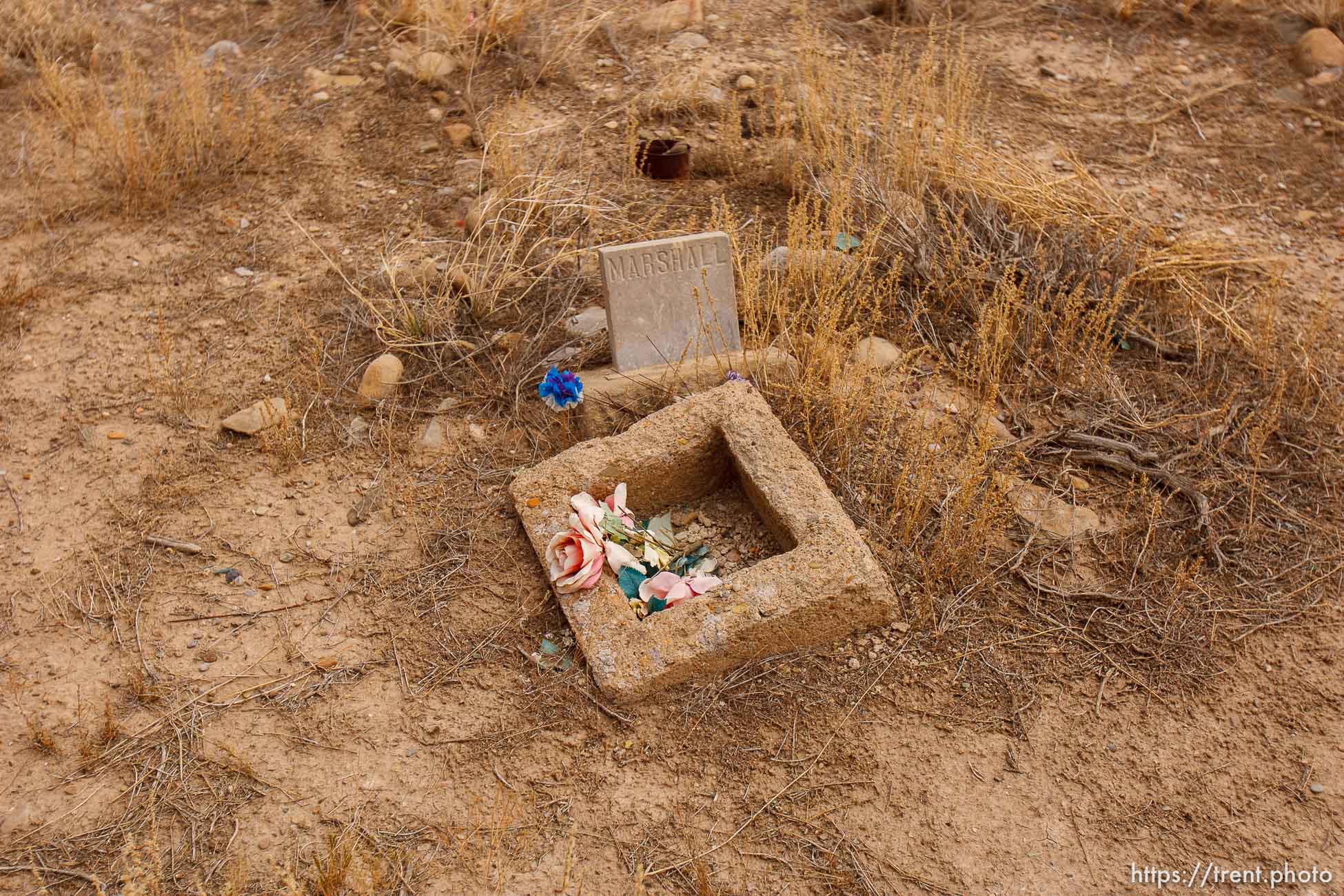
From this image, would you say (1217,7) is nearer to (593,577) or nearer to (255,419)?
(593,577)

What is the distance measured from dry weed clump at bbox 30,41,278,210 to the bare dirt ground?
154mm

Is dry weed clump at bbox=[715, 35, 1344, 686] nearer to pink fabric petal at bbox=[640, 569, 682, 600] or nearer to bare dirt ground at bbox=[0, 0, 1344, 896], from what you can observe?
bare dirt ground at bbox=[0, 0, 1344, 896]

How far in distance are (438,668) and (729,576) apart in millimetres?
831

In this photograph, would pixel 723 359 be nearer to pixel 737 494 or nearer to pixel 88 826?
pixel 737 494

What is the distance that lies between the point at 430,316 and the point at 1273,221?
3.62 metres

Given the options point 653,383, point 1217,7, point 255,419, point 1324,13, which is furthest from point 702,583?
point 1324,13

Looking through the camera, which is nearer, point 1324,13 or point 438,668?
point 438,668

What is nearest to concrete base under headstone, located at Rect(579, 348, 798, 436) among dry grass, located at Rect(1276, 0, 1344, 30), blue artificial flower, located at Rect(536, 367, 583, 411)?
blue artificial flower, located at Rect(536, 367, 583, 411)

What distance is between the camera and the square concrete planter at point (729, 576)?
2.78 m

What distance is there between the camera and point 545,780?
262 centimetres

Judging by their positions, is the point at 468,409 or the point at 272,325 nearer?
the point at 468,409

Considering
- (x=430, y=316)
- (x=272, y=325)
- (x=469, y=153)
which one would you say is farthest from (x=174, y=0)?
(x=430, y=316)

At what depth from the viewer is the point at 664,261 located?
3500 mm

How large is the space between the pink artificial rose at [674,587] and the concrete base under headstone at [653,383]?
0.70 meters
